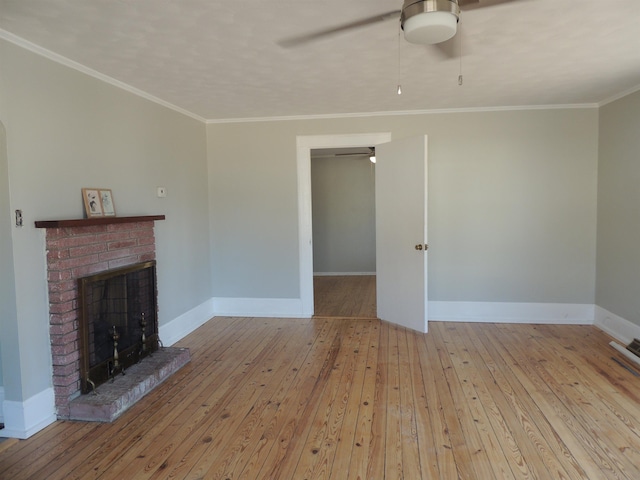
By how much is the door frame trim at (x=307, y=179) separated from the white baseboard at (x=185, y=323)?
1.13m

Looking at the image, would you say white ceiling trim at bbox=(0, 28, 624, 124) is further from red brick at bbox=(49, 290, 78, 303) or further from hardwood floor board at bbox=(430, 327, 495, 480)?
hardwood floor board at bbox=(430, 327, 495, 480)

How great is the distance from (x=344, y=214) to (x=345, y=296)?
217 centimetres

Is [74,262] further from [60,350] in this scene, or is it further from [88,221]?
[60,350]

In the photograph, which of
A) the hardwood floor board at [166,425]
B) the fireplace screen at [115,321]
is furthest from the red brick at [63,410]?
the hardwood floor board at [166,425]

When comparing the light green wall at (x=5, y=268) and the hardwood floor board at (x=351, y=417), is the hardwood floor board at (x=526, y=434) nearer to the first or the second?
the hardwood floor board at (x=351, y=417)

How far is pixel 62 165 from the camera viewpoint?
274 cm

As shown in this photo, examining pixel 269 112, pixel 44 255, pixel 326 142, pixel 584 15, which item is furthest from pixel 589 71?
pixel 44 255

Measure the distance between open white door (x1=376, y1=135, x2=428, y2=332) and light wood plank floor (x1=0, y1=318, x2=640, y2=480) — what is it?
21.9 inches

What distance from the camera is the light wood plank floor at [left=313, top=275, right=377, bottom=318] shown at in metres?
5.18

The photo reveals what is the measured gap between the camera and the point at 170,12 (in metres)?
2.13

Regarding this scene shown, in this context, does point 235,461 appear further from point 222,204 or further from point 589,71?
point 589,71

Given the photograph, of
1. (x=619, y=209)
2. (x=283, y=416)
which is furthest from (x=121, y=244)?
(x=619, y=209)

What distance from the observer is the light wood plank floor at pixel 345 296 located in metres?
5.18

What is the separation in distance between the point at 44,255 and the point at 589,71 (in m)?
4.10
